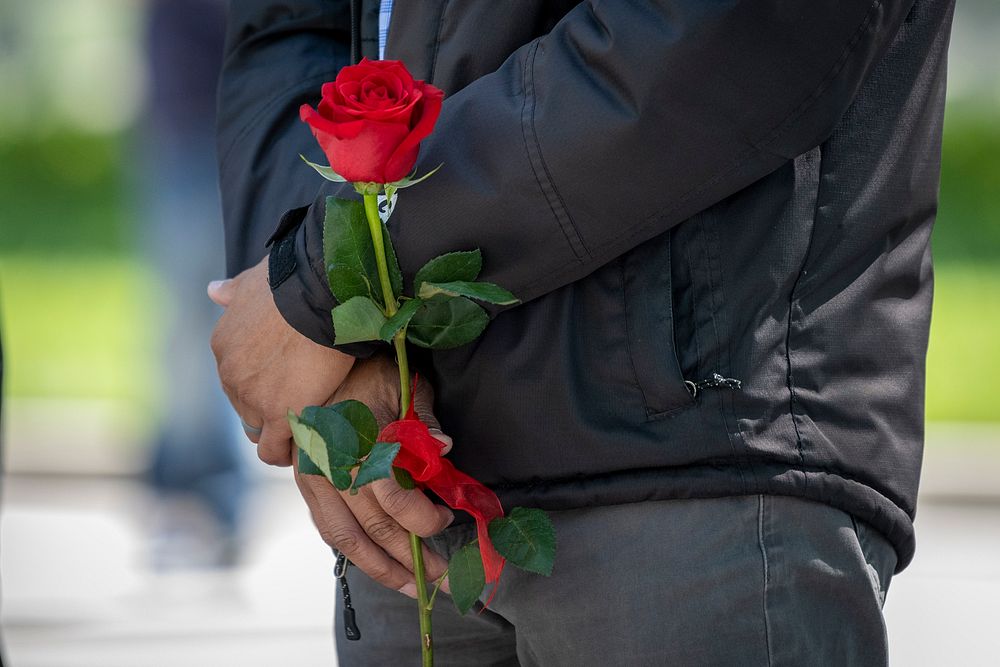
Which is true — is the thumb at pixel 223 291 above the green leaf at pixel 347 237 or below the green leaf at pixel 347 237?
above

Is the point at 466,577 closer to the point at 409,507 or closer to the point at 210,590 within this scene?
the point at 409,507

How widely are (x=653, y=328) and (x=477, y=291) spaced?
201 mm

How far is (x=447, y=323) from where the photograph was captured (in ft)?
3.62

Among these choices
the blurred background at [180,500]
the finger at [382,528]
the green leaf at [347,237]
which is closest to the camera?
the green leaf at [347,237]

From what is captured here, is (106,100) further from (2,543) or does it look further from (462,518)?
(462,518)

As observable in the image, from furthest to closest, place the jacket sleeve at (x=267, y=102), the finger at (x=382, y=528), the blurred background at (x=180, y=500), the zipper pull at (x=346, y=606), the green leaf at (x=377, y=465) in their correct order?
the blurred background at (x=180, y=500), the jacket sleeve at (x=267, y=102), the zipper pull at (x=346, y=606), the finger at (x=382, y=528), the green leaf at (x=377, y=465)

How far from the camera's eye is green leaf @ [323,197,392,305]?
1.07 m

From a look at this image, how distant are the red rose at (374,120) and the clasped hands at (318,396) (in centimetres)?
27

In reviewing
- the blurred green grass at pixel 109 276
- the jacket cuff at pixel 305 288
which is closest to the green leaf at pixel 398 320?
the jacket cuff at pixel 305 288

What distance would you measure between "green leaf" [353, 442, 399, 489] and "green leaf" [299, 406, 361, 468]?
0.07 ft

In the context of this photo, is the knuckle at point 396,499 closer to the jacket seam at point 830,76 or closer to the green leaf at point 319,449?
the green leaf at point 319,449

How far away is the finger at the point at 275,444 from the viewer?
126cm

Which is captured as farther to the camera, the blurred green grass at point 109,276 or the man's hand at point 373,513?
the blurred green grass at point 109,276

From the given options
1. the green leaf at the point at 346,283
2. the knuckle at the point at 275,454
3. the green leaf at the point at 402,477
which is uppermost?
the green leaf at the point at 346,283
